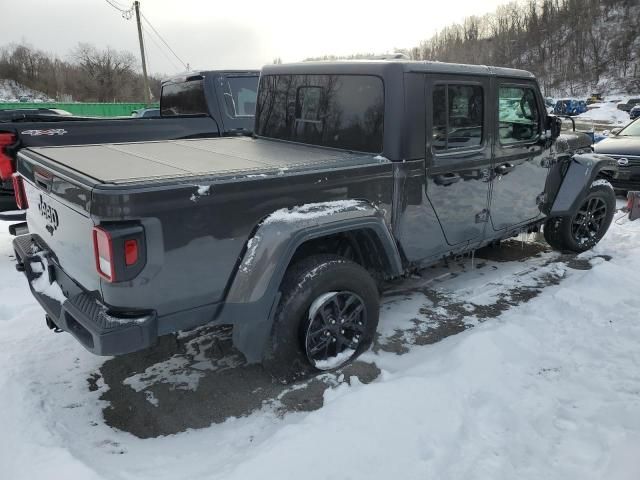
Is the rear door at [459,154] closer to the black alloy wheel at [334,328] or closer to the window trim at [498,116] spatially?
the window trim at [498,116]

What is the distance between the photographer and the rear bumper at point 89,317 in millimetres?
2342

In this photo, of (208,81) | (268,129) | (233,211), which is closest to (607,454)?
(233,211)

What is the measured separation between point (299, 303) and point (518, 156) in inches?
107

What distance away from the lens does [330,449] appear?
2502 mm

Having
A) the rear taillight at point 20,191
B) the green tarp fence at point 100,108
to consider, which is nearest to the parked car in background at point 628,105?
the green tarp fence at point 100,108

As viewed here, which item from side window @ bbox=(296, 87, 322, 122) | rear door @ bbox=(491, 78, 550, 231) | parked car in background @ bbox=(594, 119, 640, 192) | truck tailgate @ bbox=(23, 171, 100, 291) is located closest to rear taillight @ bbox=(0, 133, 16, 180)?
truck tailgate @ bbox=(23, 171, 100, 291)

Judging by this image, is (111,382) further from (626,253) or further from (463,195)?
(626,253)

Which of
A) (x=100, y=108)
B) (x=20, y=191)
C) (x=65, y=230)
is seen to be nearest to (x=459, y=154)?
(x=65, y=230)

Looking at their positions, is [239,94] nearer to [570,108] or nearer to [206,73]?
[206,73]

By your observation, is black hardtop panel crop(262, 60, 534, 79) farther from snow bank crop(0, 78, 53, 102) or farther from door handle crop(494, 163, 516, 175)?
snow bank crop(0, 78, 53, 102)

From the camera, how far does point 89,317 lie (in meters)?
2.43

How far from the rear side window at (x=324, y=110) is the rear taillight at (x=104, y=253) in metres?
1.90

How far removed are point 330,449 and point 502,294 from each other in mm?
2641

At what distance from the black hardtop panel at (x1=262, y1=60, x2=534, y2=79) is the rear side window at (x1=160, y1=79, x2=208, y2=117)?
2273 mm
